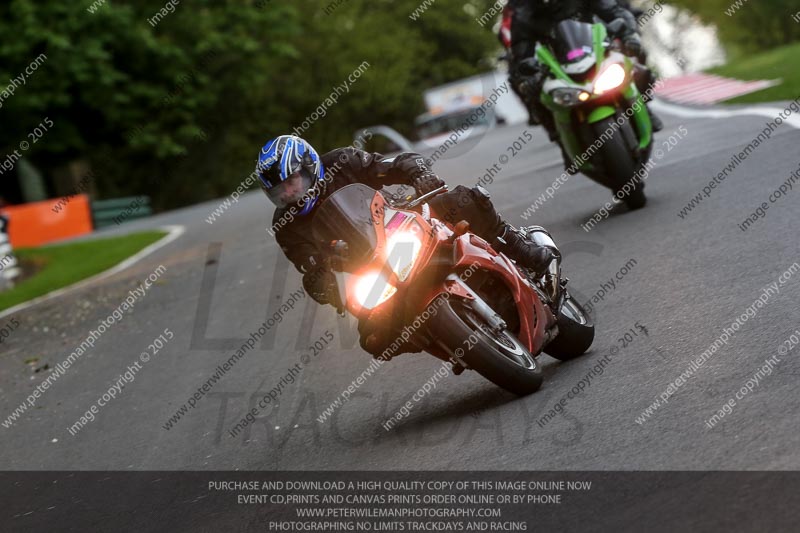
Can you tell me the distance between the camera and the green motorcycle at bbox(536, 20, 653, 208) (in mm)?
11461

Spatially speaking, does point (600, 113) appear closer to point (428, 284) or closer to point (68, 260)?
point (428, 284)

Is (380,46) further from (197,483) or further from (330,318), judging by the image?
(197,483)

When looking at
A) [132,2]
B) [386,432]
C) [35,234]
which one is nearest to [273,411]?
[386,432]

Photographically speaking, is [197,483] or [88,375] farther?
[88,375]

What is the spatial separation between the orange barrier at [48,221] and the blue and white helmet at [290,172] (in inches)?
932

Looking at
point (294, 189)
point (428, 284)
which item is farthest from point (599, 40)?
point (294, 189)

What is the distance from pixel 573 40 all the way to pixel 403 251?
→ 567 cm

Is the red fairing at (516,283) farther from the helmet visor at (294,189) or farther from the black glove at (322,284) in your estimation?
the helmet visor at (294,189)

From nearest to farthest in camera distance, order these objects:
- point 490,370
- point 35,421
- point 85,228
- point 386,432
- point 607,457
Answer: point 607,457, point 490,370, point 386,432, point 35,421, point 85,228

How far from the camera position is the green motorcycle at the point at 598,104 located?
11.5 metres

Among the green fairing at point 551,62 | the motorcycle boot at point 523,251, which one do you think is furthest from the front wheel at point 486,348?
the green fairing at point 551,62

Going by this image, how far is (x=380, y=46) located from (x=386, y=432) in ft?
214

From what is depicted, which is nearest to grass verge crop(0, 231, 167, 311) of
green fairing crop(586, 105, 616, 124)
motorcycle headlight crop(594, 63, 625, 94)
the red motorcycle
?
green fairing crop(586, 105, 616, 124)

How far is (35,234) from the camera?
3095cm
